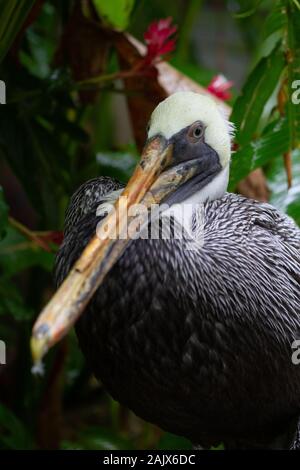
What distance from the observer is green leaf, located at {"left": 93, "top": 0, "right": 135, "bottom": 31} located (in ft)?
6.26

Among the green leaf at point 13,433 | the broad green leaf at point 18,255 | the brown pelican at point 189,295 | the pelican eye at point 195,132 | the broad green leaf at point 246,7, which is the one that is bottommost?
the green leaf at point 13,433

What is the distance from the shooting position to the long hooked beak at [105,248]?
3.51ft

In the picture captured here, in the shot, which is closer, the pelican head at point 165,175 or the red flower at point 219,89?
the pelican head at point 165,175

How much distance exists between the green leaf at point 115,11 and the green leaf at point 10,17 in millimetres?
446

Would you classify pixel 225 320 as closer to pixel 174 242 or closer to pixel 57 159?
pixel 174 242

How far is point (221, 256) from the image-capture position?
139cm

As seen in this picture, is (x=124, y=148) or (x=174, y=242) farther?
(x=124, y=148)

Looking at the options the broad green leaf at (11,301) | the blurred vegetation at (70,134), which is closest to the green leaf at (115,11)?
the blurred vegetation at (70,134)

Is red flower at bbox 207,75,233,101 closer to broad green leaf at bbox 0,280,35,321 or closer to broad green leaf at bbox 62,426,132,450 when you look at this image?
broad green leaf at bbox 0,280,35,321

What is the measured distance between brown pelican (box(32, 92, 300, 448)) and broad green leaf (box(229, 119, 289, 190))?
24 centimetres

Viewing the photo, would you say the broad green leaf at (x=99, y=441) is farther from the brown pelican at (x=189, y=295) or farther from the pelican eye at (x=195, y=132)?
the pelican eye at (x=195, y=132)
